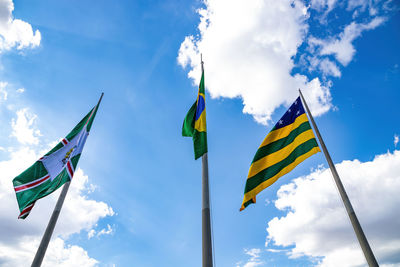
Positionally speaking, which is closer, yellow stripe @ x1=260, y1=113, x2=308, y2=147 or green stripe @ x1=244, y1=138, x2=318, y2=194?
green stripe @ x1=244, y1=138, x2=318, y2=194

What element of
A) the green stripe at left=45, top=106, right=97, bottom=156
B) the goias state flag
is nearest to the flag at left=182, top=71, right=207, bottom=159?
the goias state flag

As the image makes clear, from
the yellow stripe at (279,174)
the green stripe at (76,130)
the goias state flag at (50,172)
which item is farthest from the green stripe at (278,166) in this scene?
the green stripe at (76,130)

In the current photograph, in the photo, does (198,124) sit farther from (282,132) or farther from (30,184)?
(30,184)

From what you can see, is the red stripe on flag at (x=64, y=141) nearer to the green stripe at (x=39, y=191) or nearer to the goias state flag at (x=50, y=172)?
the goias state flag at (x=50, y=172)

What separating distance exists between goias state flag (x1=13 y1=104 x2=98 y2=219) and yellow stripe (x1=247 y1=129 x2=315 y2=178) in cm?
903

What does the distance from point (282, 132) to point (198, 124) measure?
13.7 feet

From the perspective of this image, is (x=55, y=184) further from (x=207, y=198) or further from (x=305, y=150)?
(x=305, y=150)

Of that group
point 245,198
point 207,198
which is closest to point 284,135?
point 245,198

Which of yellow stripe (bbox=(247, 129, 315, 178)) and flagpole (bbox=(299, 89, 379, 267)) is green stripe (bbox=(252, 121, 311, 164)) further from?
flagpole (bbox=(299, 89, 379, 267))

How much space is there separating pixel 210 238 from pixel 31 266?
7.08 meters

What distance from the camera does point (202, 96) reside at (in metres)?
12.0

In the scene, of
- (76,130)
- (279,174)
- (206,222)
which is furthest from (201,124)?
(76,130)

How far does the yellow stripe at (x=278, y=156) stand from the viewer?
10867mm

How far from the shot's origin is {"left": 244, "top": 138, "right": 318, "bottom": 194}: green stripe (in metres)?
10.5
